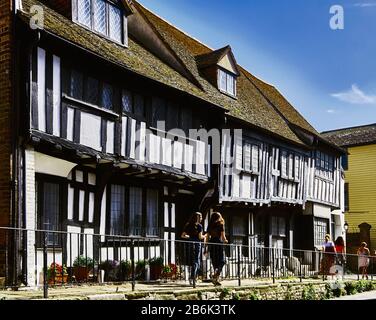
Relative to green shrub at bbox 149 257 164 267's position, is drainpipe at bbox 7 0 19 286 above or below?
above

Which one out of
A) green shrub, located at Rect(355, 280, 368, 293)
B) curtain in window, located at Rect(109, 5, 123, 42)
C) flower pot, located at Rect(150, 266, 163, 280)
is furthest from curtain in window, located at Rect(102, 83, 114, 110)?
green shrub, located at Rect(355, 280, 368, 293)

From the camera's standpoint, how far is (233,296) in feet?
41.3

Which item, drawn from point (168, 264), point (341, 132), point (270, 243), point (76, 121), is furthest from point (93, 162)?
point (341, 132)

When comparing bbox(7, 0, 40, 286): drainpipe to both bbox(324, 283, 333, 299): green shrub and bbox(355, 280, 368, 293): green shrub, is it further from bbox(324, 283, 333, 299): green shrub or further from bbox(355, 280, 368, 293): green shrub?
bbox(355, 280, 368, 293): green shrub

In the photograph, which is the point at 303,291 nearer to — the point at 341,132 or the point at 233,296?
the point at 233,296

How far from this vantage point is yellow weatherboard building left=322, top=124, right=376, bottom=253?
35281 mm

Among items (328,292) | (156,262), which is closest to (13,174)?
(156,262)

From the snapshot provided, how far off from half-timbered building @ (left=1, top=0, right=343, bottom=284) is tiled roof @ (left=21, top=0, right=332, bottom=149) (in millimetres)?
77

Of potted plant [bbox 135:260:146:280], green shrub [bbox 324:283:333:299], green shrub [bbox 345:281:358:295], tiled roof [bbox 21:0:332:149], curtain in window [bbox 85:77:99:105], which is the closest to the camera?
curtain in window [bbox 85:77:99:105]

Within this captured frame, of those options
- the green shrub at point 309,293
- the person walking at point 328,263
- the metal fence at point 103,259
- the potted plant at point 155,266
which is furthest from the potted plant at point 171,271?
the person walking at point 328,263

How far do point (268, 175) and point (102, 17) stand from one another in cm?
911

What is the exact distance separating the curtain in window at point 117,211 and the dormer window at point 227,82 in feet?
24.0
